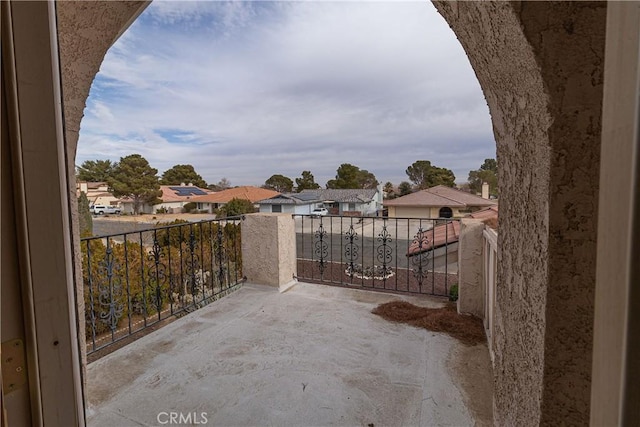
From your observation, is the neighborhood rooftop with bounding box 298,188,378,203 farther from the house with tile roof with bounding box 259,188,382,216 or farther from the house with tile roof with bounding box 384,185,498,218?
the house with tile roof with bounding box 384,185,498,218

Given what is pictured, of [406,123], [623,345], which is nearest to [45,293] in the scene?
[623,345]

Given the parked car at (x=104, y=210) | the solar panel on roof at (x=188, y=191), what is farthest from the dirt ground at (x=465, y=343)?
the solar panel on roof at (x=188, y=191)

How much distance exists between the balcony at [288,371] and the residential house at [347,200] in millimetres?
17073

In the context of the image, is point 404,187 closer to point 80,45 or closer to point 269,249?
point 269,249

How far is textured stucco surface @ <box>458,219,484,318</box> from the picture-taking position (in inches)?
114

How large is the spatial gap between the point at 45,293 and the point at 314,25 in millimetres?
4284

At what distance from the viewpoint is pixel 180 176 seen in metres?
25.7

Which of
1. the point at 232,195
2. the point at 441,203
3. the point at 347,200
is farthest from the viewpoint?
the point at 232,195

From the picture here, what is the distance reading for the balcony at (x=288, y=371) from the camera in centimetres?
176

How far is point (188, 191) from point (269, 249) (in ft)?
78.4

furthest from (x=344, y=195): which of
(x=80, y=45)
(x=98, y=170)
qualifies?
(x=80, y=45)

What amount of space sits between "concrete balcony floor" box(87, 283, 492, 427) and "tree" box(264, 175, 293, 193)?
24.2 m

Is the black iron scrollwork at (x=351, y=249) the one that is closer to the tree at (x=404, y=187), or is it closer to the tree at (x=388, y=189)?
the tree at (x=404, y=187)

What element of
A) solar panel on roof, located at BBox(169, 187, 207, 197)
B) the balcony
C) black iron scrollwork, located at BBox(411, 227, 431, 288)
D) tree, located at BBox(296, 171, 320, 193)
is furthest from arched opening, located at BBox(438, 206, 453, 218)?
solar panel on roof, located at BBox(169, 187, 207, 197)
